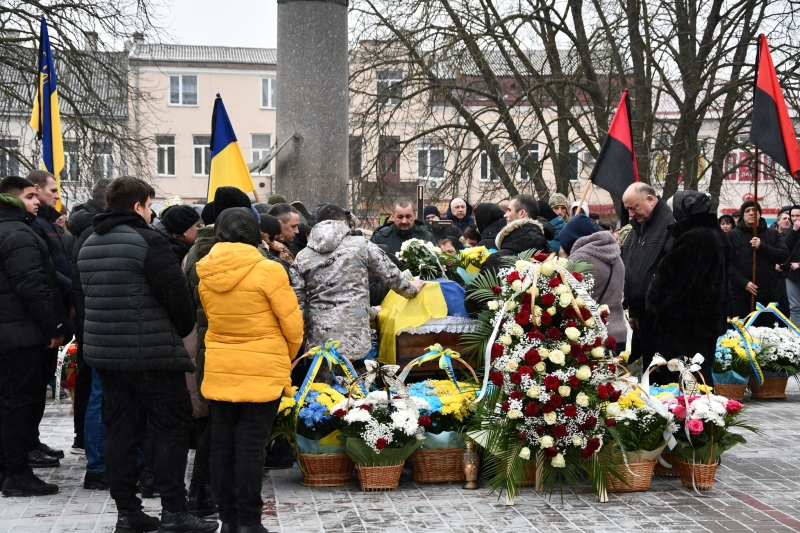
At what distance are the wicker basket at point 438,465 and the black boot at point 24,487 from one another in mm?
2371

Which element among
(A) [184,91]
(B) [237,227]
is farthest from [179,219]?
(A) [184,91]

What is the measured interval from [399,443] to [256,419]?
1.45m

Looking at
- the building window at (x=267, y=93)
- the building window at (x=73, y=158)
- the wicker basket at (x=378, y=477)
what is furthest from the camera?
→ the building window at (x=267, y=93)

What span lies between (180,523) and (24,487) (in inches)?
60.7

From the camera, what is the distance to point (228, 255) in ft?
18.2

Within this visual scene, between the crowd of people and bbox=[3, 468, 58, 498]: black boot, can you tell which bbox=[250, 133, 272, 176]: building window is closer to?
the crowd of people

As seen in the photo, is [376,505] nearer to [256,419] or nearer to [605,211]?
[256,419]

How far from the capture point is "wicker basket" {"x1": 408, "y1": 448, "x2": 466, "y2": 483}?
7059 millimetres

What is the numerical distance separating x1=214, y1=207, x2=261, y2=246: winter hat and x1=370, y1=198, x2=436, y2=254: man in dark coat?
12.2 feet

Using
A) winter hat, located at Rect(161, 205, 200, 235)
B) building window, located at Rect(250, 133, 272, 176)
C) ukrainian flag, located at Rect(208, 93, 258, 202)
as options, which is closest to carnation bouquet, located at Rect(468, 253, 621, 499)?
winter hat, located at Rect(161, 205, 200, 235)

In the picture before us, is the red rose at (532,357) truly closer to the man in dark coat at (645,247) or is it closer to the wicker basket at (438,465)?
the wicker basket at (438,465)

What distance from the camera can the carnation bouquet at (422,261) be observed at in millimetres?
8258

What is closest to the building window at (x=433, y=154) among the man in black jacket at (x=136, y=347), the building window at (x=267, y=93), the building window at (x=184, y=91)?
the man in black jacket at (x=136, y=347)

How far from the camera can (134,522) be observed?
587 cm
